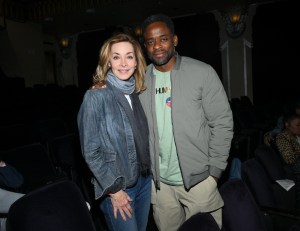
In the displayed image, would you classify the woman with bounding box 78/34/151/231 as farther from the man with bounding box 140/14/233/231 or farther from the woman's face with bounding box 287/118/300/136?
the woman's face with bounding box 287/118/300/136

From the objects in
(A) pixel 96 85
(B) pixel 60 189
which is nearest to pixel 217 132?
(A) pixel 96 85

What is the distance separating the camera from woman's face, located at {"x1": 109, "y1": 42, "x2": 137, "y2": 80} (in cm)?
124

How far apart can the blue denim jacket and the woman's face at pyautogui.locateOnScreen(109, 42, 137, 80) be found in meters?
0.10

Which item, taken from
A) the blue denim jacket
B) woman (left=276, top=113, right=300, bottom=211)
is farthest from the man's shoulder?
woman (left=276, top=113, right=300, bottom=211)

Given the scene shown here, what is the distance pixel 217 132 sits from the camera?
138cm

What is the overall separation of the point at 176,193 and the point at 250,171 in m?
0.68

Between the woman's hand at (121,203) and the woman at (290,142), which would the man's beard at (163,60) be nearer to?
the woman's hand at (121,203)

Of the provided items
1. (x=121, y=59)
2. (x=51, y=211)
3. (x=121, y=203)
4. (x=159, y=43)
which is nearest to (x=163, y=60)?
(x=159, y=43)

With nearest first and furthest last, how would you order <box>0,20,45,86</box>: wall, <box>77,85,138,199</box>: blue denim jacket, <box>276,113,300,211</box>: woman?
<box>77,85,138,199</box>: blue denim jacket, <box>276,113,300,211</box>: woman, <box>0,20,45,86</box>: wall

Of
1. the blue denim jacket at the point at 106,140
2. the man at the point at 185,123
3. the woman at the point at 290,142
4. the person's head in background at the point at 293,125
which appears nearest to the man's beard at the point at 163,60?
the man at the point at 185,123

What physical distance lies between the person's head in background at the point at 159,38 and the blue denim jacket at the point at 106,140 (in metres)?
0.33

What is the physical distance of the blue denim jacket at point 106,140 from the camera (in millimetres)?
1108

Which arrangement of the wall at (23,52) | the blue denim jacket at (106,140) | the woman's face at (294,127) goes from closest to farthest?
1. the blue denim jacket at (106,140)
2. the woman's face at (294,127)
3. the wall at (23,52)

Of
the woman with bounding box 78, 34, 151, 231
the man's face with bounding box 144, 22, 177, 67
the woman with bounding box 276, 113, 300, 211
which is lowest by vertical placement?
the woman with bounding box 276, 113, 300, 211
